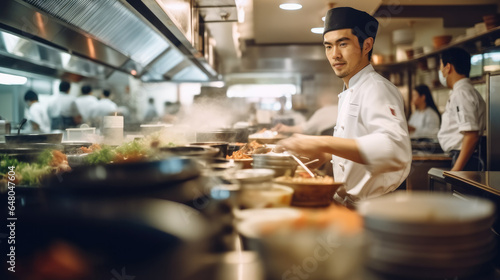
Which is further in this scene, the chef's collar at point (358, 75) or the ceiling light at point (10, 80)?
the ceiling light at point (10, 80)

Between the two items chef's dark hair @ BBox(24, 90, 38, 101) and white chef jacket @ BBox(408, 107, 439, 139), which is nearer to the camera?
white chef jacket @ BBox(408, 107, 439, 139)

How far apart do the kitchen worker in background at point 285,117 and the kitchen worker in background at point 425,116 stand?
2159 mm

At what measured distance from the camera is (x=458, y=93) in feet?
13.8

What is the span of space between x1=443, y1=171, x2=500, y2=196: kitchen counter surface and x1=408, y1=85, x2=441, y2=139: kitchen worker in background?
3417 mm

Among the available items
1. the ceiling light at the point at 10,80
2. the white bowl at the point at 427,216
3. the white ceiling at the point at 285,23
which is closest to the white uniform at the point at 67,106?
the ceiling light at the point at 10,80

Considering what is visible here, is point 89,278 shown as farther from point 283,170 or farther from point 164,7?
point 164,7

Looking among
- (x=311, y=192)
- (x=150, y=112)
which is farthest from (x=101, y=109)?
(x=311, y=192)

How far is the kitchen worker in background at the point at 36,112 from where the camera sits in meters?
6.52

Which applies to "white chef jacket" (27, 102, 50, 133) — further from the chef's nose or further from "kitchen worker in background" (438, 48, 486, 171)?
"kitchen worker in background" (438, 48, 486, 171)

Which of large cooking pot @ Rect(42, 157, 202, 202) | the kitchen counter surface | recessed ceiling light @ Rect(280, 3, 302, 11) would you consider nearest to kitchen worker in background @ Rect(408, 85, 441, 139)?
recessed ceiling light @ Rect(280, 3, 302, 11)

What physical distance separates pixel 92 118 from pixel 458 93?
5.73 meters

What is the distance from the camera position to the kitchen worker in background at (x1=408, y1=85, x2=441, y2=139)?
21.0ft

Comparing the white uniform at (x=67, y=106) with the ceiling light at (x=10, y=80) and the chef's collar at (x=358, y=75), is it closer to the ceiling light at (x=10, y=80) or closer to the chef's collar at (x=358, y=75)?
the ceiling light at (x=10, y=80)

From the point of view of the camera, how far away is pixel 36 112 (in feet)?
22.3
